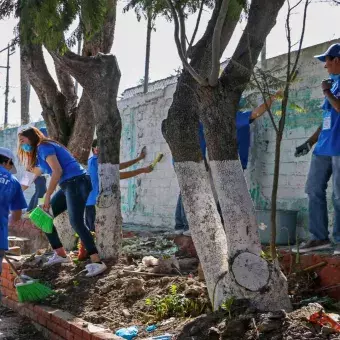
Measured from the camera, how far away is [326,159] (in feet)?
18.5

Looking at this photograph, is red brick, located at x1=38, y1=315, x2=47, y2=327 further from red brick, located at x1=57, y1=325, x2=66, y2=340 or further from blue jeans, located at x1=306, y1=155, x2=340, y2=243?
blue jeans, located at x1=306, y1=155, x2=340, y2=243

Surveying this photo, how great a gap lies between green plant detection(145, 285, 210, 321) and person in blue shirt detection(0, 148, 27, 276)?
131 centimetres

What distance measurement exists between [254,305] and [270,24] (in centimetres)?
202

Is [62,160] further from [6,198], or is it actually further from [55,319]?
[55,319]

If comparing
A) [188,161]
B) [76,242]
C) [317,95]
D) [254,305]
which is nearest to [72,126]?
[76,242]

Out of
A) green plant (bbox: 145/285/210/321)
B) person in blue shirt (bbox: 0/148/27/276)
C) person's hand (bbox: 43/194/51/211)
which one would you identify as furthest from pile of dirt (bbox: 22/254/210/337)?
person in blue shirt (bbox: 0/148/27/276)

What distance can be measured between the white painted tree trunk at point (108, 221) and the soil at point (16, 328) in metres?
1.03

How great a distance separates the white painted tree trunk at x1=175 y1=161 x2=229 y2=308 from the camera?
14.8ft

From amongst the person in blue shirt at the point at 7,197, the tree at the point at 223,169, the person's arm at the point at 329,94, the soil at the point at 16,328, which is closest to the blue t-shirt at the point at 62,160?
the person in blue shirt at the point at 7,197

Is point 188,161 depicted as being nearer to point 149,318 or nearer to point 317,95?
point 149,318

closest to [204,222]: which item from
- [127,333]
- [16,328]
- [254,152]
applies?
[127,333]

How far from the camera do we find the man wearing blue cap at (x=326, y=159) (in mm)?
5102

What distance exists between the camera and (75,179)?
6.39 m

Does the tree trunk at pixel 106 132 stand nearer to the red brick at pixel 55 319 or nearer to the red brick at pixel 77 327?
the red brick at pixel 55 319
